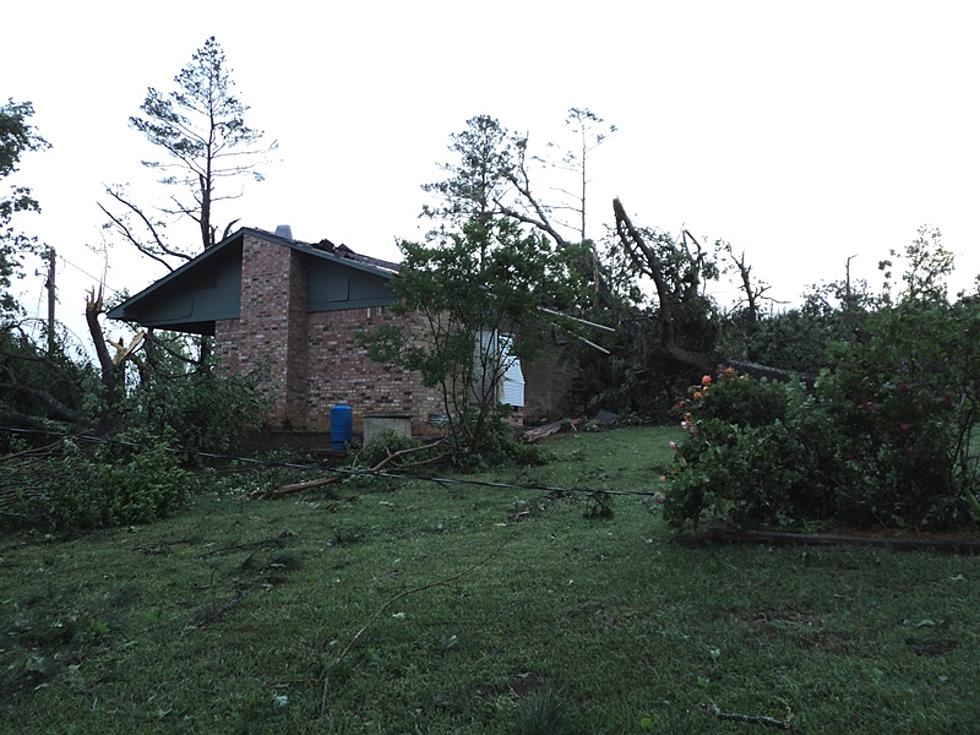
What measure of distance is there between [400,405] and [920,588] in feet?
36.4

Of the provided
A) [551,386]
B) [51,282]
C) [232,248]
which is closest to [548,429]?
[551,386]

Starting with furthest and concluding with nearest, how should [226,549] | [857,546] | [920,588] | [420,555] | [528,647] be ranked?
[226,549] → [420,555] → [857,546] → [920,588] → [528,647]

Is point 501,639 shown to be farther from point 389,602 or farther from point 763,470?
point 763,470

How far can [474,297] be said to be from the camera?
1060 centimetres

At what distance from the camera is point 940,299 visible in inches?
190

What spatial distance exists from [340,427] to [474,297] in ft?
14.3

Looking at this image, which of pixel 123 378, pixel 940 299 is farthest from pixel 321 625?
pixel 123 378

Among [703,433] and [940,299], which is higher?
[940,299]

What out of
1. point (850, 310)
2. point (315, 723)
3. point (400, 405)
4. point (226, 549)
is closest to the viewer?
point (315, 723)

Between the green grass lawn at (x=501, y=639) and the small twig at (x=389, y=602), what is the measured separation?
0.11 feet

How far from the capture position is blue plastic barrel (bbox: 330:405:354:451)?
44.4ft

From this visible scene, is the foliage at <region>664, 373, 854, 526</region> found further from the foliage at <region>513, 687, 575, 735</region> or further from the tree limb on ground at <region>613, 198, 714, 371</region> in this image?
the tree limb on ground at <region>613, 198, 714, 371</region>

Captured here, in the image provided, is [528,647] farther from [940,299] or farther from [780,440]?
[940,299]

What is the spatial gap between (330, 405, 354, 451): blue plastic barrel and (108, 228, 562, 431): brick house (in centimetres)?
70
